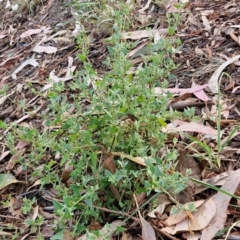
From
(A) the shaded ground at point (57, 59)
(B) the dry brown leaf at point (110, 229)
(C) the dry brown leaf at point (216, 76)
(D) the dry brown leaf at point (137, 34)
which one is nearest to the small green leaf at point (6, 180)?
(A) the shaded ground at point (57, 59)

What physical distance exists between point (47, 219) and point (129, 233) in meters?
0.28

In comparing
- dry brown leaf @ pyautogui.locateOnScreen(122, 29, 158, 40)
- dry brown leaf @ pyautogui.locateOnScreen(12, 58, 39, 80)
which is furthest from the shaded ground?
dry brown leaf @ pyautogui.locateOnScreen(122, 29, 158, 40)

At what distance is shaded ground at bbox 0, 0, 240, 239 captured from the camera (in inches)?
63.6

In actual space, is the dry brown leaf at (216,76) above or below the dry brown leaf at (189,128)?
below

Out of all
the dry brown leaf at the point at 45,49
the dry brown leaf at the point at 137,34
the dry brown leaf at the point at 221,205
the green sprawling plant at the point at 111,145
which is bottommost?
the dry brown leaf at the point at 221,205

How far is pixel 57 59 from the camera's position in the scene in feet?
7.66

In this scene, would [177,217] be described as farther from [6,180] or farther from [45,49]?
[45,49]

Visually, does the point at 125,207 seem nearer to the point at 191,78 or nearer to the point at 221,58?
the point at 191,78

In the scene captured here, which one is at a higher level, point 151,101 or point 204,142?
point 151,101

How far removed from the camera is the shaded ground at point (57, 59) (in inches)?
63.6

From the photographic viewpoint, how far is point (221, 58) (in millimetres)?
1903

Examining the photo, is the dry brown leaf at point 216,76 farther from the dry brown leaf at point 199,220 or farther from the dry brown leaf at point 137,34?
the dry brown leaf at point 199,220

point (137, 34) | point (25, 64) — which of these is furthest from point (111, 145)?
point (25, 64)

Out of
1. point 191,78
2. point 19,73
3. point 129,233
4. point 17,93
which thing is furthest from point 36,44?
point 129,233
